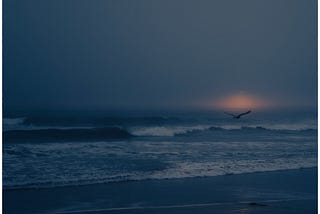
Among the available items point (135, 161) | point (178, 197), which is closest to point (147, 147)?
point (135, 161)

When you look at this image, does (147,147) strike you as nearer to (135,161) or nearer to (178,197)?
(135,161)

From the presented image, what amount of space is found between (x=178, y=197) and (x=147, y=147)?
4.88 meters

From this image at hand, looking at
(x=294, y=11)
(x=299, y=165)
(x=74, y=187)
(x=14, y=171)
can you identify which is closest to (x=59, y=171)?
(x=14, y=171)

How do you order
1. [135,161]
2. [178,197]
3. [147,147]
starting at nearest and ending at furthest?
[178,197] < [135,161] < [147,147]

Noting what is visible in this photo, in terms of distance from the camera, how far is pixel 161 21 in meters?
10.6

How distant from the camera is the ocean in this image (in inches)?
231

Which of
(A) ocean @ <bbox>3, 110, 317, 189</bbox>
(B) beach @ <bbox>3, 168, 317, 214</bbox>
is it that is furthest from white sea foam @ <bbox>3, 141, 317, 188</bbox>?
(B) beach @ <bbox>3, 168, 317, 214</bbox>

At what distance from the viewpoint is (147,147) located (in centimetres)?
949

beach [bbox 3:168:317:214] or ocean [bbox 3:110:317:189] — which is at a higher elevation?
ocean [bbox 3:110:317:189]

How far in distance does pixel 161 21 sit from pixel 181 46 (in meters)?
1.04

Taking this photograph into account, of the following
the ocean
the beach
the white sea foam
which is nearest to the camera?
the beach

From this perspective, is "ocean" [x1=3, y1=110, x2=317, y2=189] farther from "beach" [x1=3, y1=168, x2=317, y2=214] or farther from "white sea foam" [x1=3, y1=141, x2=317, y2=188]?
"beach" [x1=3, y1=168, x2=317, y2=214]

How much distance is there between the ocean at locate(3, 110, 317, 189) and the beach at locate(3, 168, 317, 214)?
31 centimetres

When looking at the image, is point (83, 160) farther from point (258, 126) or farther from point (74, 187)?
point (258, 126)
